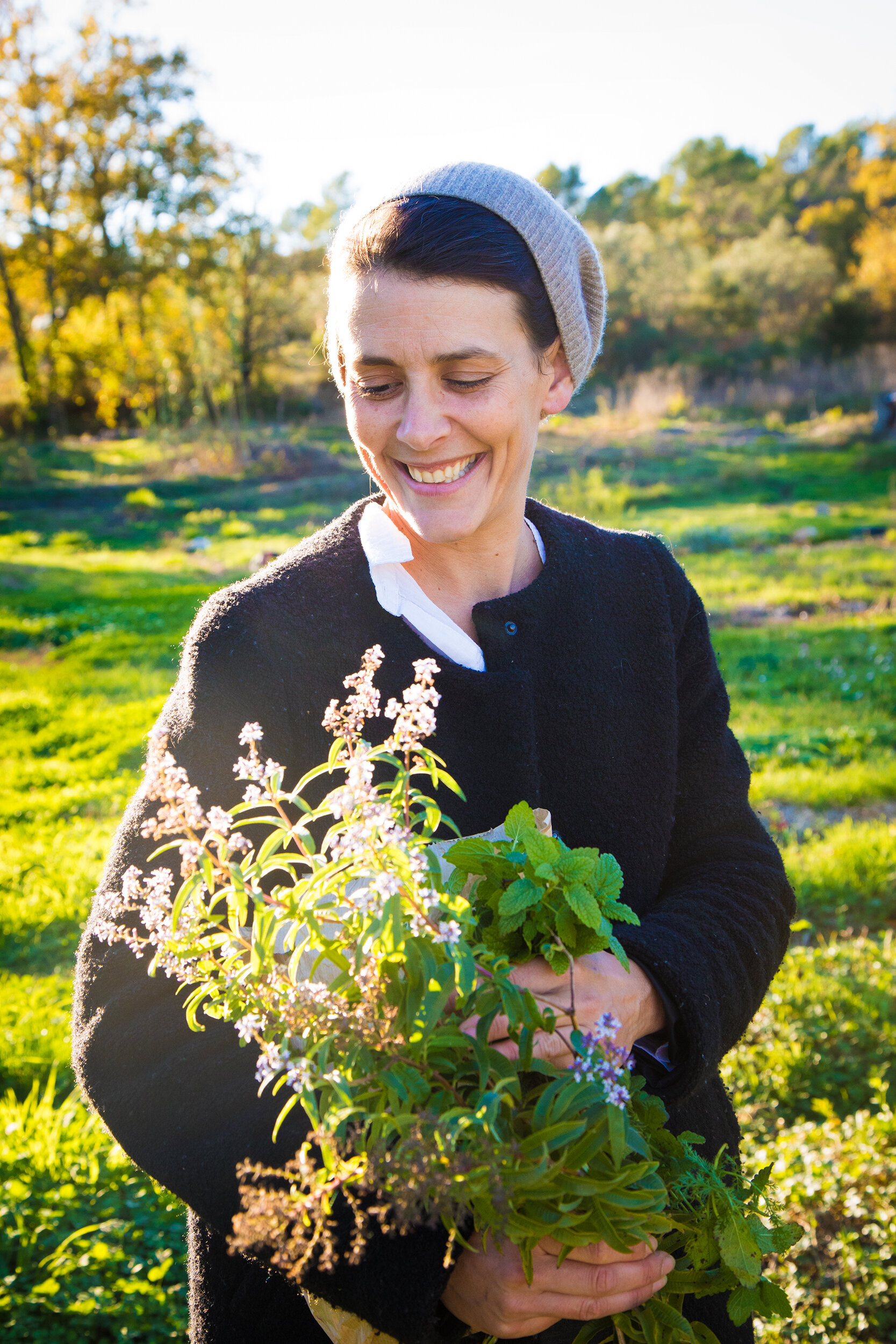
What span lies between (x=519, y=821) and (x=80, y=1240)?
7.61ft

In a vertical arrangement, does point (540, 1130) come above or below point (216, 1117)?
above

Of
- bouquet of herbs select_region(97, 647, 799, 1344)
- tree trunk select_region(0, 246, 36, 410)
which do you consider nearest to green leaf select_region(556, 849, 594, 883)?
bouquet of herbs select_region(97, 647, 799, 1344)

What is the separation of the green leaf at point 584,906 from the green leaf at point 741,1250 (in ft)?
1.58

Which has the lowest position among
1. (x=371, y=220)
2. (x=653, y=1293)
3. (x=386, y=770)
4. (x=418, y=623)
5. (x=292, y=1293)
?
(x=292, y=1293)

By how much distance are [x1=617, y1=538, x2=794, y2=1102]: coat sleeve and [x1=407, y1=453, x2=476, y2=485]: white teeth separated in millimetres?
543

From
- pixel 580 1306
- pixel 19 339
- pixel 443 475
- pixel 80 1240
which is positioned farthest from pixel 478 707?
pixel 19 339

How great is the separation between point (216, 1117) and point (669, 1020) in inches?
27.1

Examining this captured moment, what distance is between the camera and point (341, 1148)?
0.92 m

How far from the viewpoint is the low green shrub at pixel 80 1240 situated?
2.40m

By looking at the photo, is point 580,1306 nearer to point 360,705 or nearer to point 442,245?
point 360,705

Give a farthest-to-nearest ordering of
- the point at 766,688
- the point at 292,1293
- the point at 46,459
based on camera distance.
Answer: the point at 46,459
the point at 766,688
the point at 292,1293

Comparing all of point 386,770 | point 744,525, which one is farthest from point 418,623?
point 744,525

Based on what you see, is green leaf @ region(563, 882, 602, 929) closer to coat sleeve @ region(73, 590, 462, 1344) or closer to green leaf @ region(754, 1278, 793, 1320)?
coat sleeve @ region(73, 590, 462, 1344)

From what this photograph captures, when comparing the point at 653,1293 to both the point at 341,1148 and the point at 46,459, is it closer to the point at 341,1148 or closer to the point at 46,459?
the point at 341,1148
